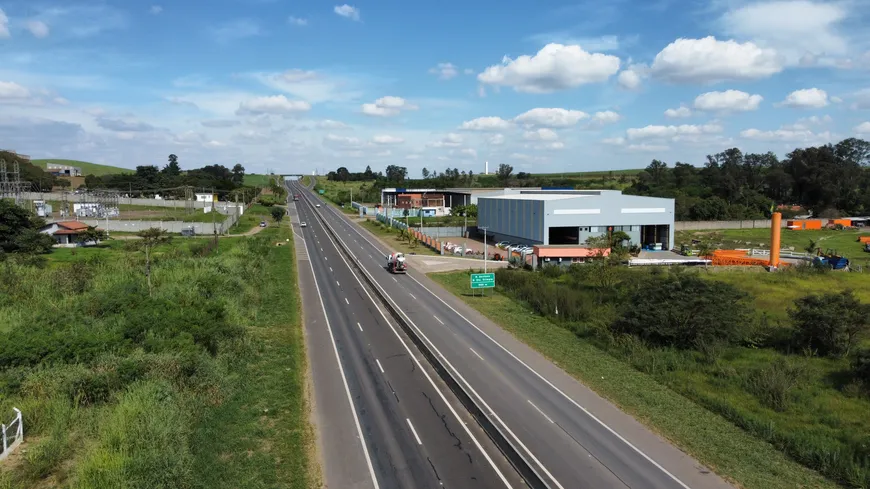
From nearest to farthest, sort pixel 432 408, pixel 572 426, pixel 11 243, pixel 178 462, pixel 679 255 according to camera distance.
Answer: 1. pixel 178 462
2. pixel 572 426
3. pixel 432 408
4. pixel 11 243
5. pixel 679 255

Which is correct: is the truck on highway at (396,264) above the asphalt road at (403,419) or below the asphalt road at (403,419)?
above

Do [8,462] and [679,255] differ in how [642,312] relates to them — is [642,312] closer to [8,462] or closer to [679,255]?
[8,462]

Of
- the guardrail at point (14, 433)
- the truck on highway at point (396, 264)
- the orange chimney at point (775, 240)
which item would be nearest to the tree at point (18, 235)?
the truck on highway at point (396, 264)

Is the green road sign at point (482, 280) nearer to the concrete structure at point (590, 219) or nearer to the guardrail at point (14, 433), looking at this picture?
the concrete structure at point (590, 219)

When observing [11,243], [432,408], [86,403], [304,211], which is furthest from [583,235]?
[304,211]

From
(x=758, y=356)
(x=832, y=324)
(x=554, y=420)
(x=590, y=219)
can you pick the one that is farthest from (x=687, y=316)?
(x=590, y=219)

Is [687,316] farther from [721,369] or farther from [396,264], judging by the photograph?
[396,264]
